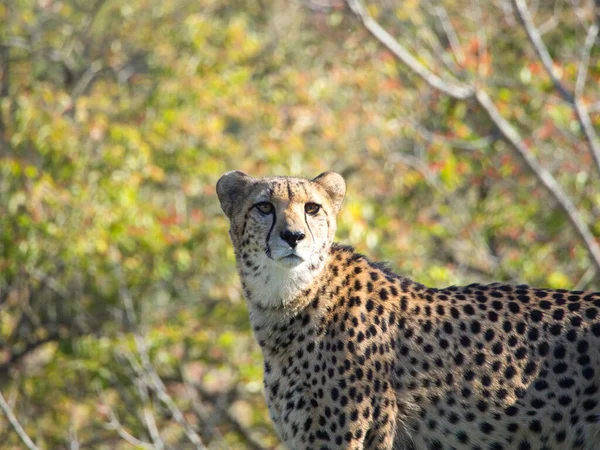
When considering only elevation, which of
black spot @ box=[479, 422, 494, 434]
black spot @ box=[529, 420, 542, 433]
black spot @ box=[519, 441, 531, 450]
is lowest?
black spot @ box=[519, 441, 531, 450]

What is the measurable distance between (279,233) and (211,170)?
549 centimetres

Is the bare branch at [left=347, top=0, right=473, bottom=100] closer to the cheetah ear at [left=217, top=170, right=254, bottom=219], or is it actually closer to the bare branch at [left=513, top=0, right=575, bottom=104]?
the bare branch at [left=513, top=0, right=575, bottom=104]

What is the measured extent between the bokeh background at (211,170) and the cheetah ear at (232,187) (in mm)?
3997

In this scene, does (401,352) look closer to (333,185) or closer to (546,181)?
(333,185)

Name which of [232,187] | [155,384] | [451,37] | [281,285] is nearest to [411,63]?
[451,37]

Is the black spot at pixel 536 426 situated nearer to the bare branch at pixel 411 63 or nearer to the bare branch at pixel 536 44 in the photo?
the bare branch at pixel 536 44

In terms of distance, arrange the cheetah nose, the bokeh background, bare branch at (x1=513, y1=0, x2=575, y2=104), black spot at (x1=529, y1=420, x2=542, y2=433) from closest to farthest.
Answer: black spot at (x1=529, y1=420, x2=542, y2=433)
the cheetah nose
bare branch at (x1=513, y1=0, x2=575, y2=104)
the bokeh background

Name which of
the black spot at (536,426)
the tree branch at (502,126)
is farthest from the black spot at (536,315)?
the tree branch at (502,126)

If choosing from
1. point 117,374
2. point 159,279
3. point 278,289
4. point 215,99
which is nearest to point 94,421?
point 117,374

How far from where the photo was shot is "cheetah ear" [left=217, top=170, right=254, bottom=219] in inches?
208

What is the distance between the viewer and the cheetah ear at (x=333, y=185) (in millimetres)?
5332

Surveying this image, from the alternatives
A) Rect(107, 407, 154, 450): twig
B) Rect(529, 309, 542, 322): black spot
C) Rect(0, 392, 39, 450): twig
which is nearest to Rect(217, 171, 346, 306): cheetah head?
Rect(529, 309, 542, 322): black spot

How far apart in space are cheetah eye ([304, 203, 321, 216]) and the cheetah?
0.04 feet

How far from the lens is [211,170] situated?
10.2m
